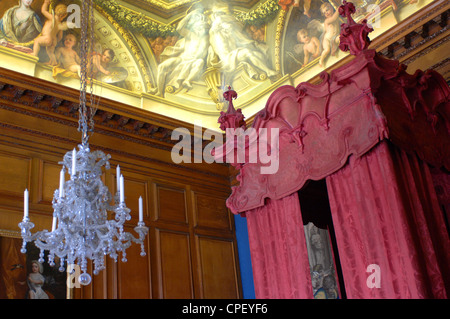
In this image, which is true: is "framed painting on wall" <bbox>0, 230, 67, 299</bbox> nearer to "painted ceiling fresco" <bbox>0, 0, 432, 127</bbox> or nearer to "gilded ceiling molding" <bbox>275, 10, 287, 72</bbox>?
"painted ceiling fresco" <bbox>0, 0, 432, 127</bbox>

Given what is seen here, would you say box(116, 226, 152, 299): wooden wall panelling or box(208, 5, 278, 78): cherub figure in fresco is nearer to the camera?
box(116, 226, 152, 299): wooden wall panelling

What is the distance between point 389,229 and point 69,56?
252 inches

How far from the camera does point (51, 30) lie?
8.05 m

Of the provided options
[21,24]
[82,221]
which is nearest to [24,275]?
[82,221]

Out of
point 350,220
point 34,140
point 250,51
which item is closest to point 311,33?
point 250,51

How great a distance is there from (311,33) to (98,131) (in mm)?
3891

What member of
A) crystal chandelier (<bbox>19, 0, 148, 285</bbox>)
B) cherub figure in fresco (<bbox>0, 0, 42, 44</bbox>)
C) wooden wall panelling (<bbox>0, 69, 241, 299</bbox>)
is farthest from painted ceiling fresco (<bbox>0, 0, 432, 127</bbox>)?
crystal chandelier (<bbox>19, 0, 148, 285</bbox>)

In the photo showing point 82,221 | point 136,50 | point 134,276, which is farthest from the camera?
point 136,50

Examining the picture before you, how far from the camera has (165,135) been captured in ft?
28.8

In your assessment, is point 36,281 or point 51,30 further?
point 51,30

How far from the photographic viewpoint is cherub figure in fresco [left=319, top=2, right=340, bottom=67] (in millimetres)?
8383

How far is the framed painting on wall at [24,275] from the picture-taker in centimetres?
622

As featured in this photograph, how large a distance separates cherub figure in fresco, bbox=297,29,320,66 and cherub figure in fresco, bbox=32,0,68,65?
3.91 metres

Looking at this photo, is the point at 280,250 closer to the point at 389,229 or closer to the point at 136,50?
the point at 389,229
